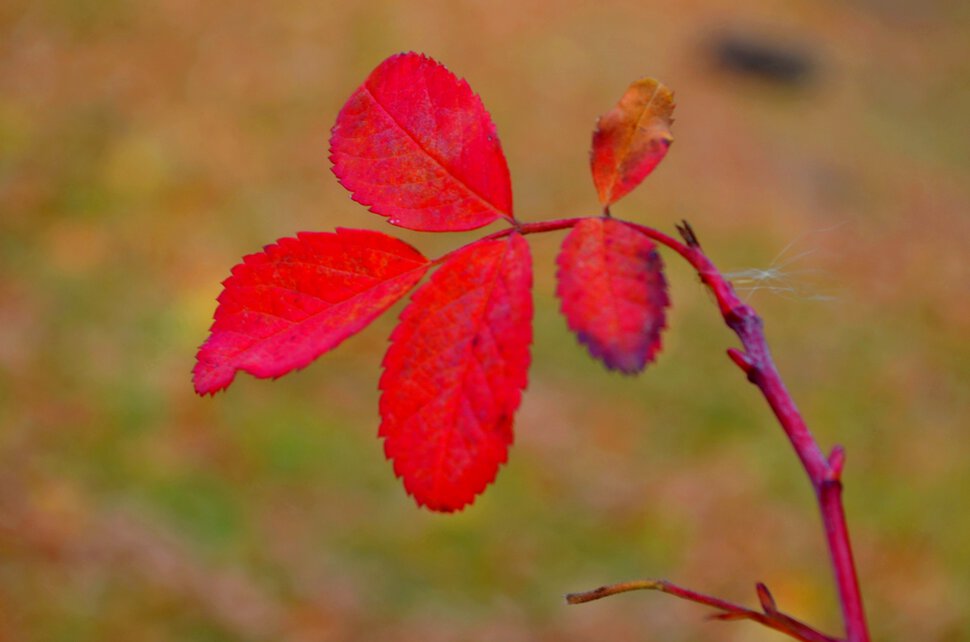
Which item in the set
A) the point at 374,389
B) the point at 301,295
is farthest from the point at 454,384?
the point at 374,389

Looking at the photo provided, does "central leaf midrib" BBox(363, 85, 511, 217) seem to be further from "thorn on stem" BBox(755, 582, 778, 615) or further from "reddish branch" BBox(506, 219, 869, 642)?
"thorn on stem" BBox(755, 582, 778, 615)

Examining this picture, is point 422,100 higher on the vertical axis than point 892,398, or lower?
lower

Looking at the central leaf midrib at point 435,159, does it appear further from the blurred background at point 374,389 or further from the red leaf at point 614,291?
the blurred background at point 374,389

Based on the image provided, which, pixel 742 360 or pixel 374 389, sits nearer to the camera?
pixel 742 360

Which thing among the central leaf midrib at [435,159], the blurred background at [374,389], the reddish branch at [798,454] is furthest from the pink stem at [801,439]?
the blurred background at [374,389]

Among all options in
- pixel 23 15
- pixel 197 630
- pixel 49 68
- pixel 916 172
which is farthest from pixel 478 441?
pixel 916 172

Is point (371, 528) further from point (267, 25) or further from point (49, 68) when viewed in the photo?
point (267, 25)

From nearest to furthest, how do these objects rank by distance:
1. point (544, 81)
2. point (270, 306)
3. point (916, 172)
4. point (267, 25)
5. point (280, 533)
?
point (270, 306) → point (280, 533) → point (267, 25) → point (544, 81) → point (916, 172)

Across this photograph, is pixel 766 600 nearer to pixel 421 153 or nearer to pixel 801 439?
pixel 801 439
